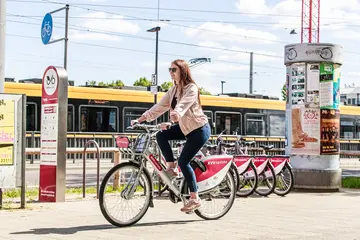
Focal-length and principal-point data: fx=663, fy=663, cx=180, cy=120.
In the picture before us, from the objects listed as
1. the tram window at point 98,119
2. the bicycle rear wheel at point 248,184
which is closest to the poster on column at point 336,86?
the bicycle rear wheel at point 248,184

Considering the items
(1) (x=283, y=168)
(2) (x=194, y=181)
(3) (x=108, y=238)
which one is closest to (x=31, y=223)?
(3) (x=108, y=238)

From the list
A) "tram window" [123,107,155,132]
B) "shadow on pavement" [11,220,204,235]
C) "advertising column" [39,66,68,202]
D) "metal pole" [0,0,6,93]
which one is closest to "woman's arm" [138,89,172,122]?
"shadow on pavement" [11,220,204,235]

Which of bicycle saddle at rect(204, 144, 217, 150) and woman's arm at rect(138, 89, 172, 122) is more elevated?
woman's arm at rect(138, 89, 172, 122)

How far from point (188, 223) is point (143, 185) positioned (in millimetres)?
673

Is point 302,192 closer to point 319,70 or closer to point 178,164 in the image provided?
point 319,70

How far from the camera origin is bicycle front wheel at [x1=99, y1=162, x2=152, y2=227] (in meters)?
7.02

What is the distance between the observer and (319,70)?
12281mm

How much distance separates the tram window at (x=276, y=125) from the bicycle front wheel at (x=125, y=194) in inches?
1051

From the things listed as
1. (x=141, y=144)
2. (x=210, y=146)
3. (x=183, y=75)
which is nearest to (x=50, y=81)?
(x=141, y=144)

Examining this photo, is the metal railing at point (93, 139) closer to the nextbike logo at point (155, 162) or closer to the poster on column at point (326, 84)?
the poster on column at point (326, 84)

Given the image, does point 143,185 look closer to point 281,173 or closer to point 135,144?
point 135,144

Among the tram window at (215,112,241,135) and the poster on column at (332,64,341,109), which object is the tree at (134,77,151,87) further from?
the poster on column at (332,64,341,109)

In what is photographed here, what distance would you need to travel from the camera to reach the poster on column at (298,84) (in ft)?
40.7

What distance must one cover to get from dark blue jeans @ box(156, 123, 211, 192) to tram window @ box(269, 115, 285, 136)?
26468 mm
